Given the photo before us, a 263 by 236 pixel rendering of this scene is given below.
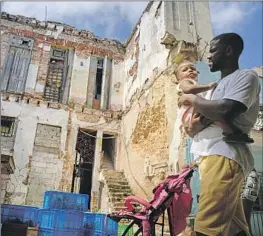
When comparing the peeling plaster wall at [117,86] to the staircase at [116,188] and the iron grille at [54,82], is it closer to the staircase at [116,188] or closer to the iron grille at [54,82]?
the iron grille at [54,82]

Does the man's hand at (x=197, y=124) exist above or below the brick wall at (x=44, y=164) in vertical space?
below

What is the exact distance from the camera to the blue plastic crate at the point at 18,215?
4.15 meters

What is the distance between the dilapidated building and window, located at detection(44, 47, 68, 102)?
0.04 metres

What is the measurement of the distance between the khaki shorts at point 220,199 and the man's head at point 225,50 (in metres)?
0.56

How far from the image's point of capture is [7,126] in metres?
11.1

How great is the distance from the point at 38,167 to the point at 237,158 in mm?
10283

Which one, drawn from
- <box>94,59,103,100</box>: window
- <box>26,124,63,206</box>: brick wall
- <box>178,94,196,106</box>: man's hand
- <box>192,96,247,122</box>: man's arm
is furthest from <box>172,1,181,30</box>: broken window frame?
<box>192,96,247,122</box>: man's arm

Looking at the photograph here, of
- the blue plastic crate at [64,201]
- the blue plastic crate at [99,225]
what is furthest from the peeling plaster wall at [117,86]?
the blue plastic crate at [99,225]

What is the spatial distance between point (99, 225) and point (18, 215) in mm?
1248

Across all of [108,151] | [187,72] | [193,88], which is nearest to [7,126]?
[108,151]

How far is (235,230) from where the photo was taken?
4.26 feet

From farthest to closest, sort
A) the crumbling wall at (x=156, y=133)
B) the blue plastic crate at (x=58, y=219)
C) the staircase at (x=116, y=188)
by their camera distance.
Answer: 1. the staircase at (x=116, y=188)
2. the crumbling wall at (x=156, y=133)
3. the blue plastic crate at (x=58, y=219)

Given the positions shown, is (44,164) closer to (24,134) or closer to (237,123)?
(24,134)

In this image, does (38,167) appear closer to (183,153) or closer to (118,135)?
(118,135)
